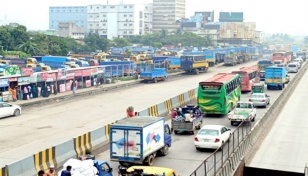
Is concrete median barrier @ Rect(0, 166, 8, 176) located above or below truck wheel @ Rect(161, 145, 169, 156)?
above

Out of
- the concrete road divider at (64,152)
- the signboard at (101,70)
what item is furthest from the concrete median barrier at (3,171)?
the signboard at (101,70)

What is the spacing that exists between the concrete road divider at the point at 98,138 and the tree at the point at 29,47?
7146 centimetres

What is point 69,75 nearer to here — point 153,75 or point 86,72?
point 86,72

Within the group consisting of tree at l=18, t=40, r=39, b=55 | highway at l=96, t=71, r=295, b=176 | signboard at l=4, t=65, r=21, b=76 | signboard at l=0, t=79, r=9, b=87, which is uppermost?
tree at l=18, t=40, r=39, b=55

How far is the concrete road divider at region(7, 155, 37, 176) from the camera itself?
16906 mm

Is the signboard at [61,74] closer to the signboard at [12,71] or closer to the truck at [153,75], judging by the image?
the signboard at [12,71]

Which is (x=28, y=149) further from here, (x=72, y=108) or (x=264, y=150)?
(x=72, y=108)

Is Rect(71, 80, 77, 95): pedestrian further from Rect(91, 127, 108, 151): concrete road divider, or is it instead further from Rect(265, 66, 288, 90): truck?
Rect(91, 127, 108, 151): concrete road divider

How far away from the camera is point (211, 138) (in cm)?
2283

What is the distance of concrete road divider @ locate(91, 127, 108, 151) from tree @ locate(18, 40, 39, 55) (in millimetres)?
71461

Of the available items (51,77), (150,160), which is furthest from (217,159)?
(51,77)

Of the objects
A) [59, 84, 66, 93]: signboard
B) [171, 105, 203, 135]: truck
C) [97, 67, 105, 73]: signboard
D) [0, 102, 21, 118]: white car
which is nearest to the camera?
[171, 105, 203, 135]: truck

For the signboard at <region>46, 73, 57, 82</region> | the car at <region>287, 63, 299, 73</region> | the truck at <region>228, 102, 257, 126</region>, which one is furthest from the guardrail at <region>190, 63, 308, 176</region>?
the car at <region>287, 63, 299, 73</region>

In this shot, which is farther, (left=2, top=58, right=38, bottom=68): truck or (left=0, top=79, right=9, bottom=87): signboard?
(left=2, top=58, right=38, bottom=68): truck
